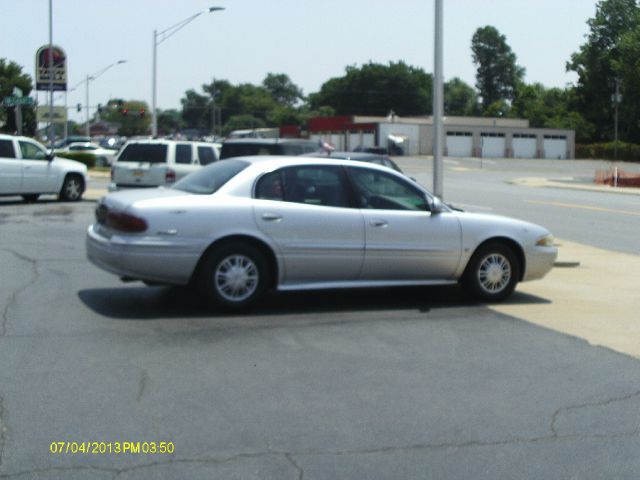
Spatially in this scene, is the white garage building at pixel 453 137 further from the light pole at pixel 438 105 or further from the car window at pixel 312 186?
the car window at pixel 312 186

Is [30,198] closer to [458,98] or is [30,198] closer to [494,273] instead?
[494,273]

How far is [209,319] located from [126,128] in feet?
454

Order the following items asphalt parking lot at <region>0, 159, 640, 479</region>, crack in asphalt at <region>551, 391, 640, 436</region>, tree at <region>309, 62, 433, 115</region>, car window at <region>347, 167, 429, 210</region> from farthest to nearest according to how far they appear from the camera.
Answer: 1. tree at <region>309, 62, 433, 115</region>
2. car window at <region>347, 167, 429, 210</region>
3. crack in asphalt at <region>551, 391, 640, 436</region>
4. asphalt parking lot at <region>0, 159, 640, 479</region>

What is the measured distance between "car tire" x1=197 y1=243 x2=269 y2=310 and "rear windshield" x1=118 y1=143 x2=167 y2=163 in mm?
14382

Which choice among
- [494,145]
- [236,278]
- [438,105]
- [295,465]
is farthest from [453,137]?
[295,465]

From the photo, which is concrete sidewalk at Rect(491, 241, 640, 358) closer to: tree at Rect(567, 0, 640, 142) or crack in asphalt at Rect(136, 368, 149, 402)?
crack in asphalt at Rect(136, 368, 149, 402)

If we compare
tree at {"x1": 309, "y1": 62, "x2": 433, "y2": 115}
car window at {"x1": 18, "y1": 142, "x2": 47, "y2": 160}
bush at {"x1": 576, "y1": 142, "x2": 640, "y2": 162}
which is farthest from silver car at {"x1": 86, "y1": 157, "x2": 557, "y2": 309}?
tree at {"x1": 309, "y1": 62, "x2": 433, "y2": 115}

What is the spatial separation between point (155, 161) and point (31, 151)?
3.12 metres

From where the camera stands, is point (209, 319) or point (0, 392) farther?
point (209, 319)

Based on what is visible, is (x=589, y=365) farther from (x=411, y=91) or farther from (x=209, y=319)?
(x=411, y=91)

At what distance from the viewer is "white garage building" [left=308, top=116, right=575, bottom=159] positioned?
9181 centimetres

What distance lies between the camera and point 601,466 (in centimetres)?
538

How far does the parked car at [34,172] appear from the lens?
23.1 metres

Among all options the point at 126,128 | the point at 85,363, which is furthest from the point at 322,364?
the point at 126,128
